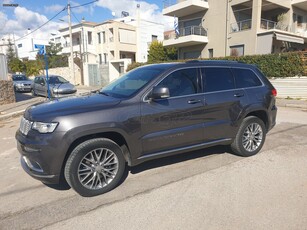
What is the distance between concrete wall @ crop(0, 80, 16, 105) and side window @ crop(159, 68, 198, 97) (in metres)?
10.3

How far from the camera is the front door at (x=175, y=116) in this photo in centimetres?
→ 355

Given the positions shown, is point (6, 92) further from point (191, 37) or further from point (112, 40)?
point (112, 40)

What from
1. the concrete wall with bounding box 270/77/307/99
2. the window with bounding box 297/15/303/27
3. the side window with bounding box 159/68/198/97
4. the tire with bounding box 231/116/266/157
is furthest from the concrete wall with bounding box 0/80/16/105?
the window with bounding box 297/15/303/27

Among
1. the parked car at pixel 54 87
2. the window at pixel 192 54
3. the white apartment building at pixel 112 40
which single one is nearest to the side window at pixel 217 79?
the parked car at pixel 54 87

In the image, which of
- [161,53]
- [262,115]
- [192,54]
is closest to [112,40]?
[161,53]

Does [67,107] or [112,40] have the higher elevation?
[112,40]

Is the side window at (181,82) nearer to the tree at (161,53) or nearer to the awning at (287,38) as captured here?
the awning at (287,38)

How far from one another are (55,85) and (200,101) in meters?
12.5

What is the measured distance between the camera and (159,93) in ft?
11.3

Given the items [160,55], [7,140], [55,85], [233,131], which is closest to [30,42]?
[160,55]

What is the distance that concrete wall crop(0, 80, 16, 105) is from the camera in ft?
37.3

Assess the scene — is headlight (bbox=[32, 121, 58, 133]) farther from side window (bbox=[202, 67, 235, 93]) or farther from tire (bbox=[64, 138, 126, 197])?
side window (bbox=[202, 67, 235, 93])

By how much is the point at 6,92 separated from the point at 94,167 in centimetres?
1053

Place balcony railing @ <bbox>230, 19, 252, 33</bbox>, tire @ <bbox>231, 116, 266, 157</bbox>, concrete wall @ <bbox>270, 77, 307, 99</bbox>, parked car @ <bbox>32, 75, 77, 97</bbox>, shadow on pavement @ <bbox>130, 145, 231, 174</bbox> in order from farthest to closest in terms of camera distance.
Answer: balcony railing @ <bbox>230, 19, 252, 33</bbox>
parked car @ <bbox>32, 75, 77, 97</bbox>
concrete wall @ <bbox>270, 77, 307, 99</bbox>
tire @ <bbox>231, 116, 266, 157</bbox>
shadow on pavement @ <bbox>130, 145, 231, 174</bbox>
